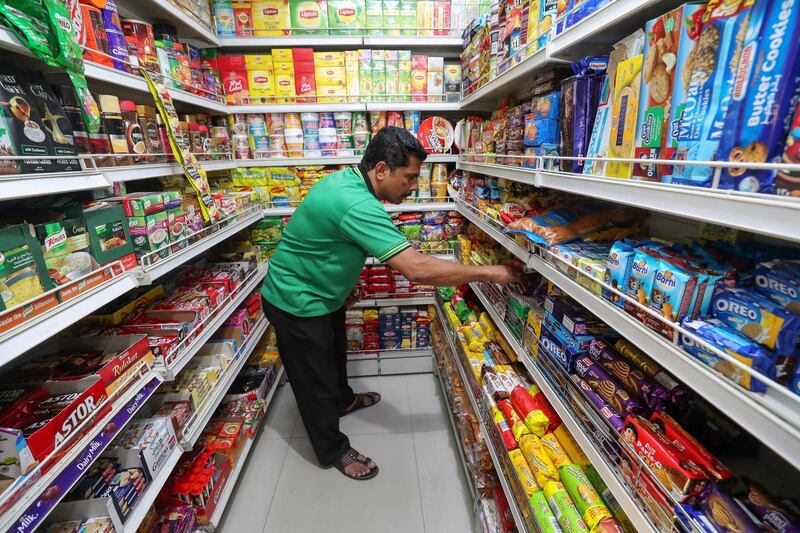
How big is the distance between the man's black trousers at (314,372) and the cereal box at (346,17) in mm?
1920

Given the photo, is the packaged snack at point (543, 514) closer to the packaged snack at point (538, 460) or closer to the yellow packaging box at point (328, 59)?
the packaged snack at point (538, 460)

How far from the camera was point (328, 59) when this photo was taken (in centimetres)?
257

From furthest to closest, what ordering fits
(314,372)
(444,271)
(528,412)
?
1. (314,372)
2. (444,271)
3. (528,412)

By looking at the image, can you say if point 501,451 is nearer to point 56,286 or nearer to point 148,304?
point 56,286

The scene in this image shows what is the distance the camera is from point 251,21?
97.8 inches

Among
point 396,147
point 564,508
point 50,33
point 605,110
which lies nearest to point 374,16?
point 396,147

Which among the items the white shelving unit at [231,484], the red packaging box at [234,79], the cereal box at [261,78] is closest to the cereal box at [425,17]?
the cereal box at [261,78]

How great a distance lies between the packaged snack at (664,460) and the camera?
0.69 metres

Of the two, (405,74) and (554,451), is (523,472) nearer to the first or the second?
(554,451)

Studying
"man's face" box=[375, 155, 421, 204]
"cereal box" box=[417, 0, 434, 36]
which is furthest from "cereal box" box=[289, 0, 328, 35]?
"man's face" box=[375, 155, 421, 204]

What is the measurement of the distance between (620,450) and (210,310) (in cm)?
176

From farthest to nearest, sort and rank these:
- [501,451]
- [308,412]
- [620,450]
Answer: [308,412] → [501,451] → [620,450]

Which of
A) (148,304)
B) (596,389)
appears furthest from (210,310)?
(596,389)

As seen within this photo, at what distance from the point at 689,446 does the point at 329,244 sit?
1.50 m
